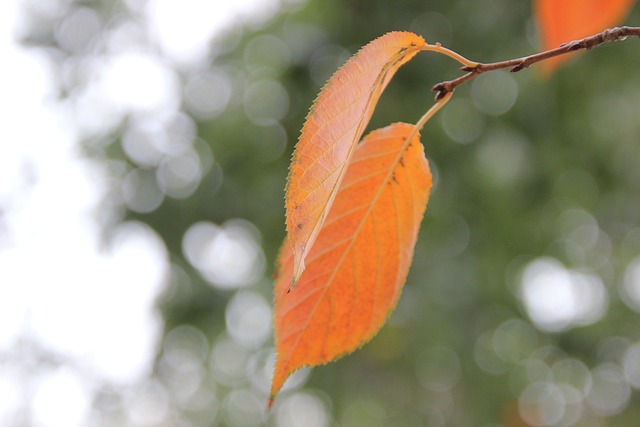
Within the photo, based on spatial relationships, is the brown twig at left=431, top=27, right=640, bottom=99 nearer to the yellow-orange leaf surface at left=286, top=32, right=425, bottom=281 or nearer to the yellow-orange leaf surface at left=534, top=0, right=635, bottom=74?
the yellow-orange leaf surface at left=286, top=32, right=425, bottom=281

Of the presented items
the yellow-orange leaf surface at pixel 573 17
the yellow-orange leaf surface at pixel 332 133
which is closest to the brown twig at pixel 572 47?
the yellow-orange leaf surface at pixel 332 133

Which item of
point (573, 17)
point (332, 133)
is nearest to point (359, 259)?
point (332, 133)

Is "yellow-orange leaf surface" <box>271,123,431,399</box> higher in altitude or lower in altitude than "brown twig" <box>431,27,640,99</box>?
lower

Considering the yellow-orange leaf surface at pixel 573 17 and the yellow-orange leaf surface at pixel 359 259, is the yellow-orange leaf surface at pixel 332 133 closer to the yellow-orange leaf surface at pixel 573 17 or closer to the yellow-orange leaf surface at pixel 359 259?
the yellow-orange leaf surface at pixel 359 259

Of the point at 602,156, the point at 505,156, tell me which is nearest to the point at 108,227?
the point at 505,156

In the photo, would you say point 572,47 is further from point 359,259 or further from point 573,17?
point 573,17

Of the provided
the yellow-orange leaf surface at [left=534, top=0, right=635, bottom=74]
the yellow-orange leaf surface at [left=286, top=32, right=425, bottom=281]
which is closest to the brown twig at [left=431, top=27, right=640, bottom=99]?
the yellow-orange leaf surface at [left=286, top=32, right=425, bottom=281]
